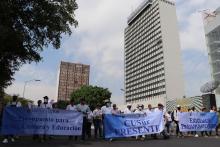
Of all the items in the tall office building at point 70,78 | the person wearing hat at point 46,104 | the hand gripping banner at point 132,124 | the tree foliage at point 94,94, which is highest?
the tall office building at point 70,78

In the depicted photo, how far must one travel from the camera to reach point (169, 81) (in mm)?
142500

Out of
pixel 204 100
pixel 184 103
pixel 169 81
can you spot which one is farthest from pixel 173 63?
pixel 204 100

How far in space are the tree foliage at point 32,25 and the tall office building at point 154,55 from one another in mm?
101890

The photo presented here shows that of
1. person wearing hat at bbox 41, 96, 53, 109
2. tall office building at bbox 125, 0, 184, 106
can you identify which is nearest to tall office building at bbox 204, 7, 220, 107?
tall office building at bbox 125, 0, 184, 106

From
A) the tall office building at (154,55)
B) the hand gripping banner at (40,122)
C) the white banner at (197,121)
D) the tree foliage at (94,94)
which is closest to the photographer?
the hand gripping banner at (40,122)

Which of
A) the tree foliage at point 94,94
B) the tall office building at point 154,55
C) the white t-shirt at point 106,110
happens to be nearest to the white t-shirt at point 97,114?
the white t-shirt at point 106,110

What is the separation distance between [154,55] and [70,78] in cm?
4347

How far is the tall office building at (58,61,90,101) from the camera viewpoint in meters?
163

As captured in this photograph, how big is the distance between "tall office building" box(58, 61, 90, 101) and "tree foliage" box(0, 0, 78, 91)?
5586 inches

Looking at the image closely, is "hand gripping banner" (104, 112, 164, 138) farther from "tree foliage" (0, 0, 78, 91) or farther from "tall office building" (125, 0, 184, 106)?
"tall office building" (125, 0, 184, 106)

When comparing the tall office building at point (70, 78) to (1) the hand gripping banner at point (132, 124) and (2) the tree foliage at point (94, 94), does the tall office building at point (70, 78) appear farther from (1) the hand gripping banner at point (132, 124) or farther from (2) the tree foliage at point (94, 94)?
(1) the hand gripping banner at point (132, 124)

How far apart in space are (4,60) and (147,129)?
33.0 feet

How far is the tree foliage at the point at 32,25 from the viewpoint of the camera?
18.5 metres

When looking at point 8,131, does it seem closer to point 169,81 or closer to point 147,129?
point 147,129
